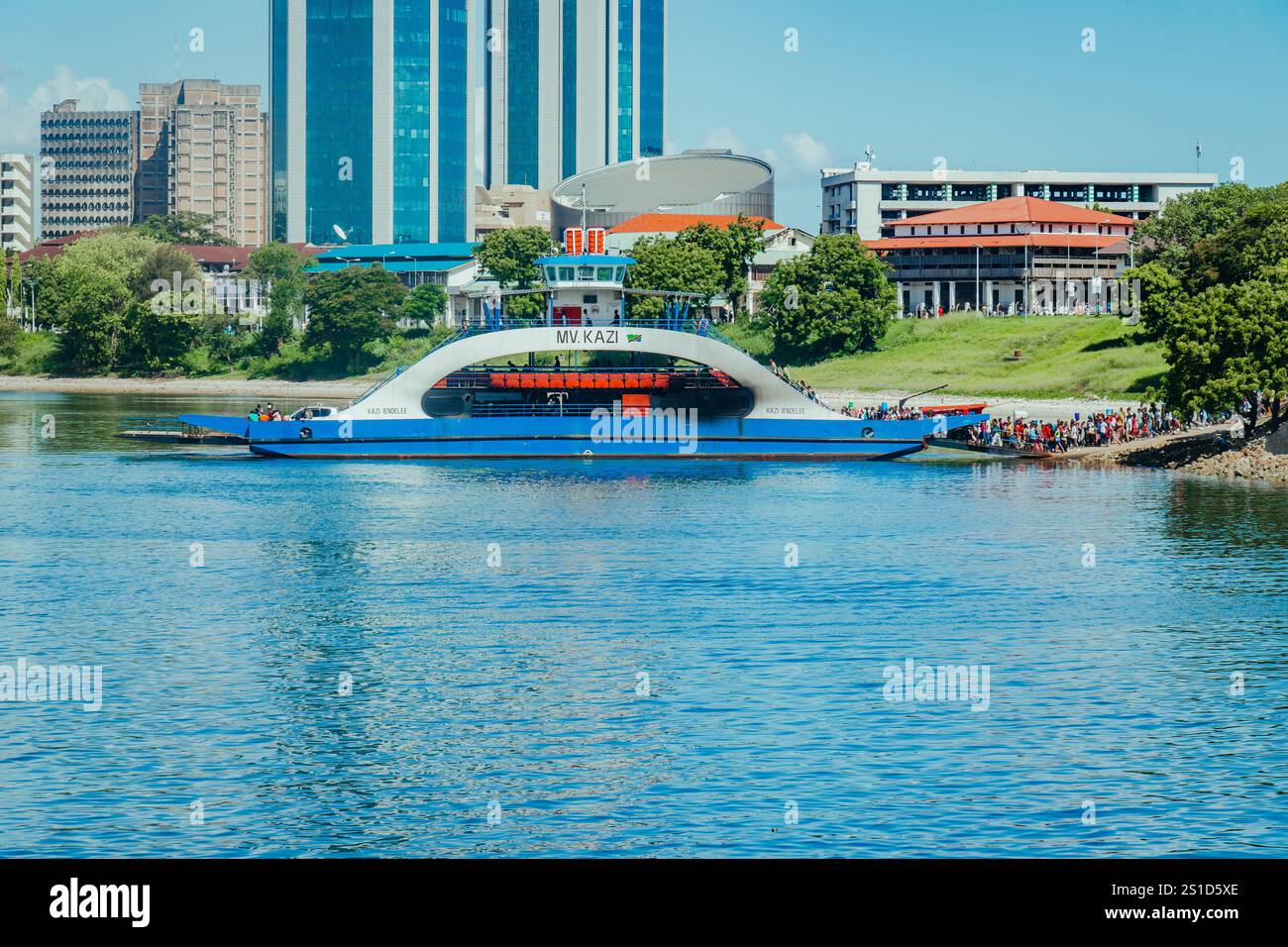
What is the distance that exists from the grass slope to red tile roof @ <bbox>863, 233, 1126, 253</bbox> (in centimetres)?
2098

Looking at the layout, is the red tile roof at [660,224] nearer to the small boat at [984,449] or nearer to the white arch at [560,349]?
the small boat at [984,449]

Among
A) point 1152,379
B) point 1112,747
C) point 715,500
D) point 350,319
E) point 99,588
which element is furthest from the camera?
point 350,319

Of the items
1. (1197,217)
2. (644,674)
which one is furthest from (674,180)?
(644,674)

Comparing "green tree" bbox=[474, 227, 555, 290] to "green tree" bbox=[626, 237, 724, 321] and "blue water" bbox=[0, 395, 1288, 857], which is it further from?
"blue water" bbox=[0, 395, 1288, 857]

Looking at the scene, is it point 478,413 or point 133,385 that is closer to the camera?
point 478,413

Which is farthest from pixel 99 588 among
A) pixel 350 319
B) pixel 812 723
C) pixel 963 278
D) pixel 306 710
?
pixel 963 278

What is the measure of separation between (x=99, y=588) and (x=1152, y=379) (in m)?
79.2

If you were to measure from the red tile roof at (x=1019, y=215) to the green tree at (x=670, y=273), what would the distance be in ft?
112

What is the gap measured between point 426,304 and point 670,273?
4134 centimetres

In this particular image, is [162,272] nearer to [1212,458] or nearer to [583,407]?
[583,407]

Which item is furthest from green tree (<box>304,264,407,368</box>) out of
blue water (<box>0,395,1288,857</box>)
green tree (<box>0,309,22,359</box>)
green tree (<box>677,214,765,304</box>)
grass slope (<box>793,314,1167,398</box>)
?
blue water (<box>0,395,1288,857</box>)

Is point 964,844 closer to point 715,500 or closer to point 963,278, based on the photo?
point 715,500
